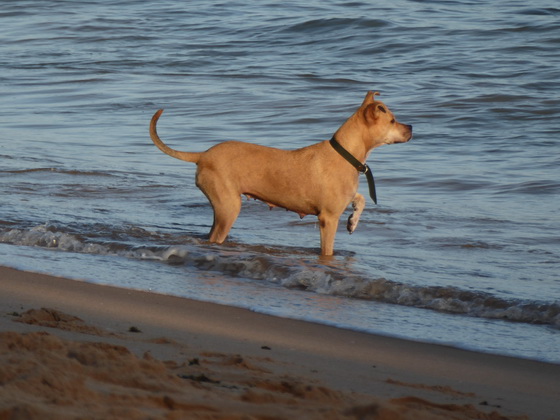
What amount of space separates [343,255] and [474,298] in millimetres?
1760

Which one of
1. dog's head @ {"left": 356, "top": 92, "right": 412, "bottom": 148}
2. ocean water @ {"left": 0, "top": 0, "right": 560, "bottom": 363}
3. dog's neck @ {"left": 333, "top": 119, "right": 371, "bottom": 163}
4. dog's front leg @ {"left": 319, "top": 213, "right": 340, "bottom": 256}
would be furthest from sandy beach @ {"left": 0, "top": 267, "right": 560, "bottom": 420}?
dog's head @ {"left": 356, "top": 92, "right": 412, "bottom": 148}

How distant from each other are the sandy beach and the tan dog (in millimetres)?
1785

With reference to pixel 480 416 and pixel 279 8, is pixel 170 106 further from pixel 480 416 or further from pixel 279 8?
pixel 480 416

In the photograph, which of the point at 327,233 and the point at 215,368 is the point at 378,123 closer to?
the point at 327,233

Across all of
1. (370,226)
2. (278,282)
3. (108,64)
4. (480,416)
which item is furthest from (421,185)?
(108,64)

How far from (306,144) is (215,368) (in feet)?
31.3

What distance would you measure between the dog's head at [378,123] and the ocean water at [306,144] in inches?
39.9

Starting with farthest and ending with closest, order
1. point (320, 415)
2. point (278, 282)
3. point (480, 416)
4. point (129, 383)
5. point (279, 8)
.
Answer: point (279, 8) → point (278, 282) → point (480, 416) → point (129, 383) → point (320, 415)

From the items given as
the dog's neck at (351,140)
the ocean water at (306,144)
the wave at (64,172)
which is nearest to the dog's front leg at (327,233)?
the ocean water at (306,144)

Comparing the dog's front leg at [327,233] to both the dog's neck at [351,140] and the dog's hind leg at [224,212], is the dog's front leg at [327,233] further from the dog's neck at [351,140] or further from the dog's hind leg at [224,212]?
the dog's hind leg at [224,212]

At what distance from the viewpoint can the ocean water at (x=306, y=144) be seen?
6.96 metres

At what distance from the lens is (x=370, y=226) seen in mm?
9656

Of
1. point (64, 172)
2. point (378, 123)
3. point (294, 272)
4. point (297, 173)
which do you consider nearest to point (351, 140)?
point (378, 123)

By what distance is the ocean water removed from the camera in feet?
22.9
